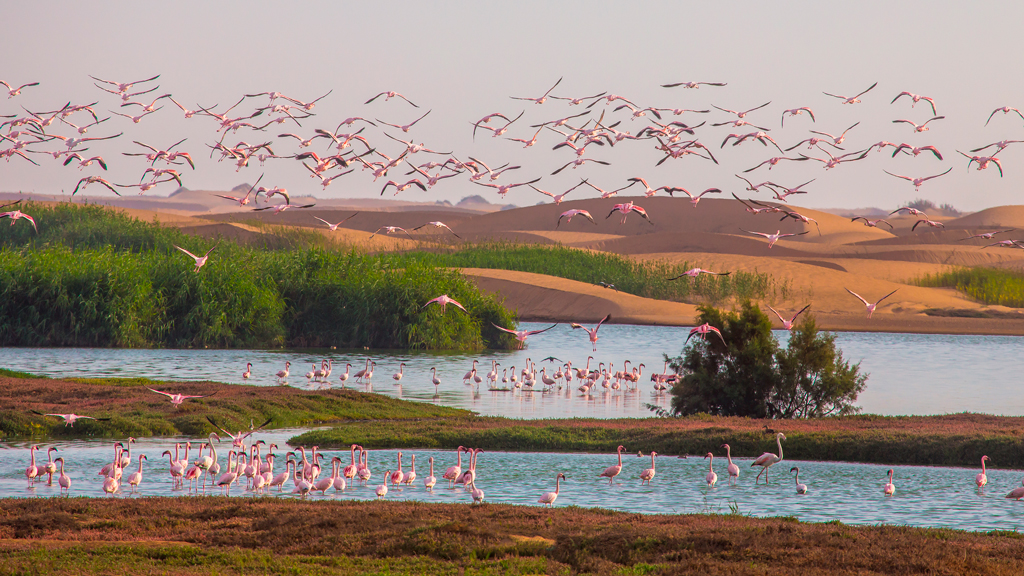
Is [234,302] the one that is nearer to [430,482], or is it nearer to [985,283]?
[430,482]

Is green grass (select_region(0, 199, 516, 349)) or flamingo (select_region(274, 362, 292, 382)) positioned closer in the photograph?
flamingo (select_region(274, 362, 292, 382))

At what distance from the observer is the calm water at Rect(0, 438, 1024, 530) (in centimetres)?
1636

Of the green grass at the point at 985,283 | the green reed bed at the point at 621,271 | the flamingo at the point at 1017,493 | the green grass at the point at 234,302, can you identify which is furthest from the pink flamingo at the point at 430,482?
the green grass at the point at 985,283

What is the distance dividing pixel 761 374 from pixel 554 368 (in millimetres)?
18872

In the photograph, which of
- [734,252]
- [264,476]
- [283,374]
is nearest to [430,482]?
[264,476]

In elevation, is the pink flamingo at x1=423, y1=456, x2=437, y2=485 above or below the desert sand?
below

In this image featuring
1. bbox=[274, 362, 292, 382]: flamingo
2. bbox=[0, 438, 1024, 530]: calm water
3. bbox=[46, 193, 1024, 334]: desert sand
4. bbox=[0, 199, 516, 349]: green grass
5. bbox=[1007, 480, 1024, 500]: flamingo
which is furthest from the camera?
bbox=[46, 193, 1024, 334]: desert sand

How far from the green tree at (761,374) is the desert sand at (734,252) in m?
4.93

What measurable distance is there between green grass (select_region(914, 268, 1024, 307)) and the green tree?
175 ft

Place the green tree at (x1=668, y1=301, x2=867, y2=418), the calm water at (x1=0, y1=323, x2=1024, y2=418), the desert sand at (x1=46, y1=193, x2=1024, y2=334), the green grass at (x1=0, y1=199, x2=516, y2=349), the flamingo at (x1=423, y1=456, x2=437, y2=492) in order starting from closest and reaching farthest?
the flamingo at (x1=423, y1=456, x2=437, y2=492), the green tree at (x1=668, y1=301, x2=867, y2=418), the calm water at (x1=0, y1=323, x2=1024, y2=418), the green grass at (x1=0, y1=199, x2=516, y2=349), the desert sand at (x1=46, y1=193, x2=1024, y2=334)

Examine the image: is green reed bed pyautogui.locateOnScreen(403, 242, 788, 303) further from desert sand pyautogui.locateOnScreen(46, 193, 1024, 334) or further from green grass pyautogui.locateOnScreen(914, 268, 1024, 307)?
green grass pyautogui.locateOnScreen(914, 268, 1024, 307)

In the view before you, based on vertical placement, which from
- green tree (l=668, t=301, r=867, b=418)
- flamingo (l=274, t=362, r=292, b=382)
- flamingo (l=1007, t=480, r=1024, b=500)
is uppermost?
green tree (l=668, t=301, r=867, b=418)

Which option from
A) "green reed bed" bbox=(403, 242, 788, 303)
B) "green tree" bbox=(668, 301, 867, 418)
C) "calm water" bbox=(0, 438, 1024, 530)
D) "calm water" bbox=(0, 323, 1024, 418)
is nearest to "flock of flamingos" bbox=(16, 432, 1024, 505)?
"calm water" bbox=(0, 438, 1024, 530)

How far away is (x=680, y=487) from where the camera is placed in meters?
18.7
